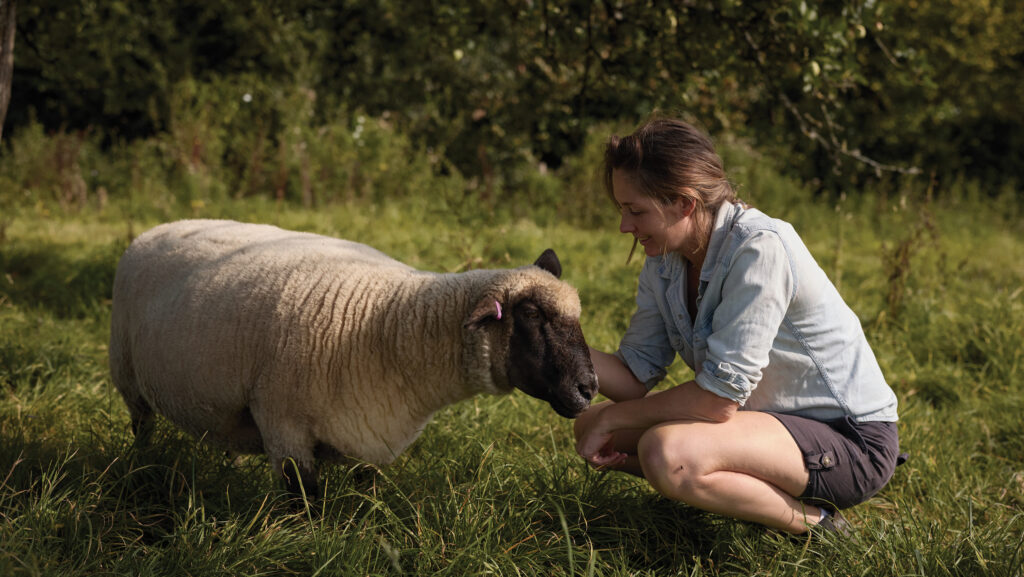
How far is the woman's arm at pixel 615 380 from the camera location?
9.29 feet

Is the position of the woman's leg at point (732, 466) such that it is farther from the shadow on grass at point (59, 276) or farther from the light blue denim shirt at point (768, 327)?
the shadow on grass at point (59, 276)

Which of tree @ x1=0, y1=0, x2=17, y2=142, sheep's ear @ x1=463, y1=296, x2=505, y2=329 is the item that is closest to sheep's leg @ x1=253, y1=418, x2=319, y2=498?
sheep's ear @ x1=463, y1=296, x2=505, y2=329

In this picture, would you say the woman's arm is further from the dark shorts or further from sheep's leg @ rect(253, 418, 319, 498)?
sheep's leg @ rect(253, 418, 319, 498)

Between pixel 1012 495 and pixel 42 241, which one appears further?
pixel 42 241

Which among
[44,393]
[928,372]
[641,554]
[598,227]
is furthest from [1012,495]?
[598,227]

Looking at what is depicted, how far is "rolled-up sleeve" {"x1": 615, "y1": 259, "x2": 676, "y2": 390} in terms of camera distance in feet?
9.28

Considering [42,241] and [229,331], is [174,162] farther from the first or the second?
[229,331]

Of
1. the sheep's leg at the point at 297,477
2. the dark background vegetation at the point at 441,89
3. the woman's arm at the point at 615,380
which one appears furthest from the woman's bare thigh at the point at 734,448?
the dark background vegetation at the point at 441,89

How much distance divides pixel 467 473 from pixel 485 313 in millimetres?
733

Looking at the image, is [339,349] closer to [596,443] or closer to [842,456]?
[596,443]

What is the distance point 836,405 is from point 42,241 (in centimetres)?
559

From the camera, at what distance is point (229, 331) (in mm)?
2783

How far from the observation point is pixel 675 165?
2.39m

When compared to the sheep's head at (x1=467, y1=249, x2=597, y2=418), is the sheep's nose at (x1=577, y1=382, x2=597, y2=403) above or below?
below
